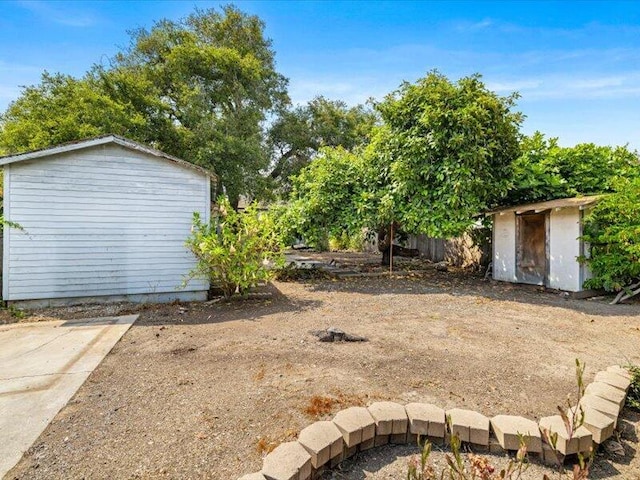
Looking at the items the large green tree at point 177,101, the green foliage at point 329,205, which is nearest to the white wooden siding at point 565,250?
the green foliage at point 329,205

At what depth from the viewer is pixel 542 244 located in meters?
9.26

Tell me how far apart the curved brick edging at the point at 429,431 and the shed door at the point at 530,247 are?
7.56 m

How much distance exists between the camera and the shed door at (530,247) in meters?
9.16

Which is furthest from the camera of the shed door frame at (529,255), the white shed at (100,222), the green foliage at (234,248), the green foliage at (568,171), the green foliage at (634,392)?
the green foliage at (568,171)

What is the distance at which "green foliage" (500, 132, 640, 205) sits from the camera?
365 inches

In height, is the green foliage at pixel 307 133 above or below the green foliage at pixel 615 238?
above

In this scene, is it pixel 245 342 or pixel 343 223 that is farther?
pixel 343 223

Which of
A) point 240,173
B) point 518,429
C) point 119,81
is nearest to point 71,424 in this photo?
point 518,429

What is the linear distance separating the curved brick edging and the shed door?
7.56 metres

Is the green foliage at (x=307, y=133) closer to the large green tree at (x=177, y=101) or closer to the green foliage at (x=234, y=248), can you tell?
the large green tree at (x=177, y=101)

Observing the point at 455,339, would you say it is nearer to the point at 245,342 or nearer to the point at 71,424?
the point at 245,342

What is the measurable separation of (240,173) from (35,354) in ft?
39.5

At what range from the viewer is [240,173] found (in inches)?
600

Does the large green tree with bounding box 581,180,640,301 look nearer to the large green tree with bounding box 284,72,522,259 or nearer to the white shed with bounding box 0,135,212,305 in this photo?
the large green tree with bounding box 284,72,522,259
